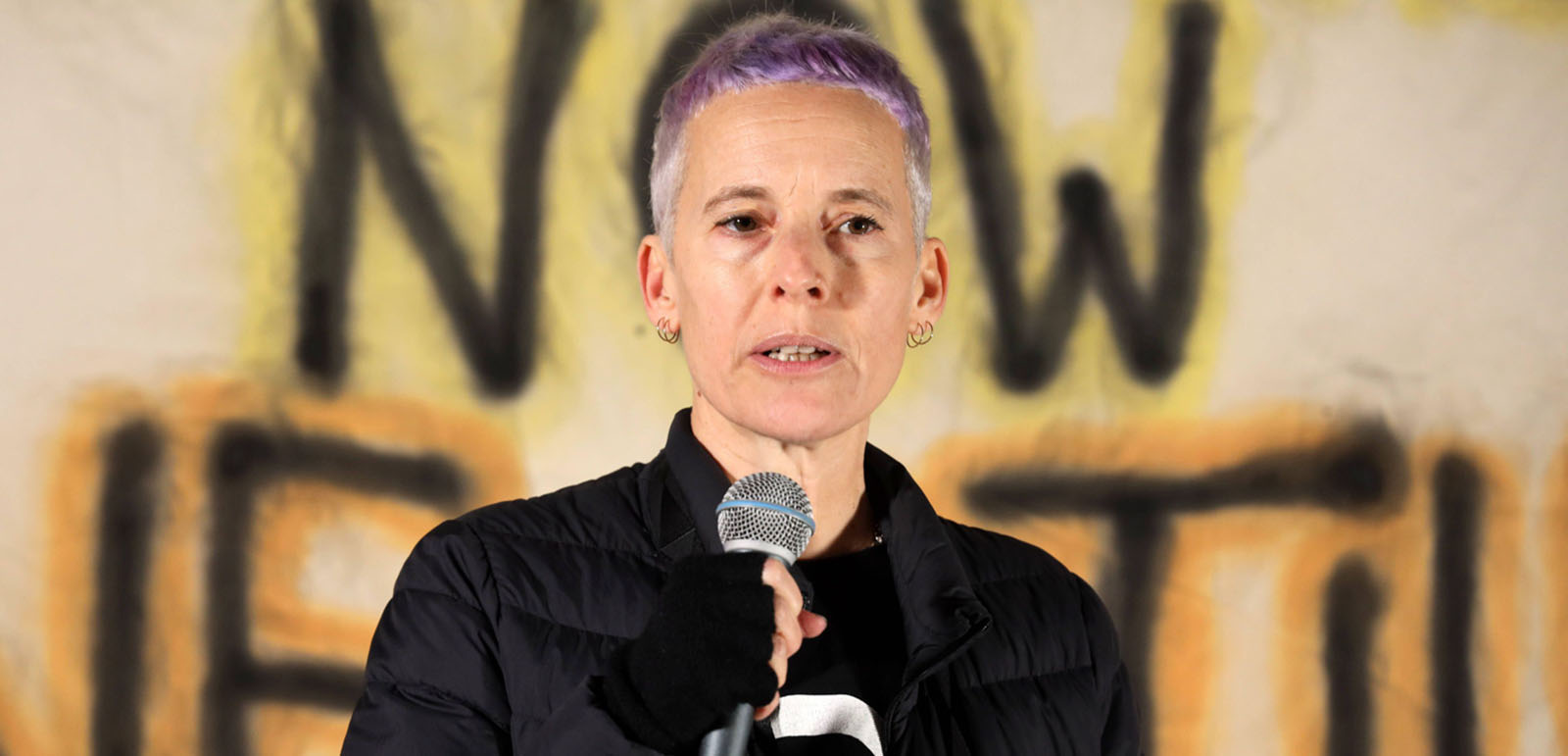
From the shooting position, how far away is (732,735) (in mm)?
949

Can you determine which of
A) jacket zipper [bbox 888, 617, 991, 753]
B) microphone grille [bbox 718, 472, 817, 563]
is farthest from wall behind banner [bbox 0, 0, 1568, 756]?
microphone grille [bbox 718, 472, 817, 563]

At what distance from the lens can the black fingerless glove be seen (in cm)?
94

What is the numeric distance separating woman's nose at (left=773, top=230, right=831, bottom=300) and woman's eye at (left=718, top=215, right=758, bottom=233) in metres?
0.04

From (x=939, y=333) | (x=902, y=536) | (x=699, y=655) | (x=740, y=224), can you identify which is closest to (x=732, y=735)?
(x=699, y=655)

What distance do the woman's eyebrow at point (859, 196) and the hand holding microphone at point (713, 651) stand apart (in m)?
0.40

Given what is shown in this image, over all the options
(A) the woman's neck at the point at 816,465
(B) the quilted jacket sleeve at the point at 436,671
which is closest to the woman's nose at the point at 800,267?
(A) the woman's neck at the point at 816,465

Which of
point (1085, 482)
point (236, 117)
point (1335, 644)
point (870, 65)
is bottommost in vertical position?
point (1335, 644)

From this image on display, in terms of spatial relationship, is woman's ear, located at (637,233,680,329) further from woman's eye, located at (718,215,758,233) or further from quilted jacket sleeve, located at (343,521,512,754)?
quilted jacket sleeve, located at (343,521,512,754)

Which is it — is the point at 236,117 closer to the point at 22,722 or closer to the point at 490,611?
the point at 22,722

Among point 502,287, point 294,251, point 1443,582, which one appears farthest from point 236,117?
point 1443,582

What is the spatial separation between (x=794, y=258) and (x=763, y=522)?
0.32 meters

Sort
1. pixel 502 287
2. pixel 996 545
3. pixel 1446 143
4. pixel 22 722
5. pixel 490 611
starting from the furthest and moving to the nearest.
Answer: pixel 1446 143 → pixel 502 287 → pixel 22 722 → pixel 996 545 → pixel 490 611

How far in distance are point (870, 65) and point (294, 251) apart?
126 cm

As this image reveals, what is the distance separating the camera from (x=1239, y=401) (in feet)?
8.00
